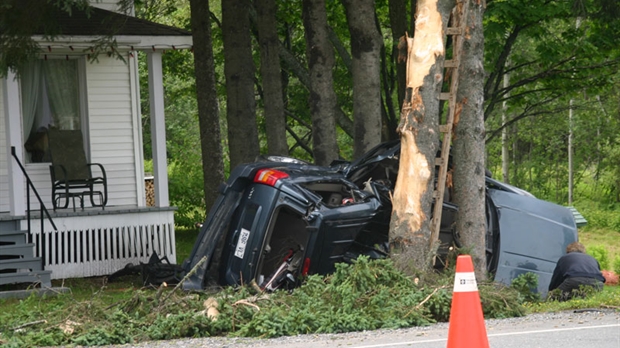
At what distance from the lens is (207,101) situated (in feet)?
70.4

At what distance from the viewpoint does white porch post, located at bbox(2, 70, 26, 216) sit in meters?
15.4

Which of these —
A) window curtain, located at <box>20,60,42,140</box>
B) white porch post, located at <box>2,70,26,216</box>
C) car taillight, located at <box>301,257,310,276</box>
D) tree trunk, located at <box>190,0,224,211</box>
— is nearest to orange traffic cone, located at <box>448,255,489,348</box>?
car taillight, located at <box>301,257,310,276</box>

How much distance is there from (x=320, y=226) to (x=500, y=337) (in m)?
2.96

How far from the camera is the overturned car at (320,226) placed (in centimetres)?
1098

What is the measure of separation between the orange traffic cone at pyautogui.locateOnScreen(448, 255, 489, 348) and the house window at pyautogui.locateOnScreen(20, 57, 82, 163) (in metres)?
11.6

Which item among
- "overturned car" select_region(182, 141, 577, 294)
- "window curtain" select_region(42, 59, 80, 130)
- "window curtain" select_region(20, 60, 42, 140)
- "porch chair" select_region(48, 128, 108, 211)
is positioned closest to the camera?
"overturned car" select_region(182, 141, 577, 294)

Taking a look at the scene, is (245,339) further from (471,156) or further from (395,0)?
(395,0)

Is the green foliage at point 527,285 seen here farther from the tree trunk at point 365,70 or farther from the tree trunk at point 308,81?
the tree trunk at point 308,81

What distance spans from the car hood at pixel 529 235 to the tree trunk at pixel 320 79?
4.26 metres

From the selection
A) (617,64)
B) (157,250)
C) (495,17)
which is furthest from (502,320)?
(617,64)

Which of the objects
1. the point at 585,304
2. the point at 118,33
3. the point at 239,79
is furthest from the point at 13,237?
the point at 585,304

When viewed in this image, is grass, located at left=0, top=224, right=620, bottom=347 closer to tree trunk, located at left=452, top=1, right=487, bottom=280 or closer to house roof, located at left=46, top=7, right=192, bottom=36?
tree trunk, located at left=452, top=1, right=487, bottom=280

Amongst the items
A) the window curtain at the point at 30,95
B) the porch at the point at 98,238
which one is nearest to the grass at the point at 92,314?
the porch at the point at 98,238

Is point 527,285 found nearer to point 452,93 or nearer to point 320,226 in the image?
point 452,93
